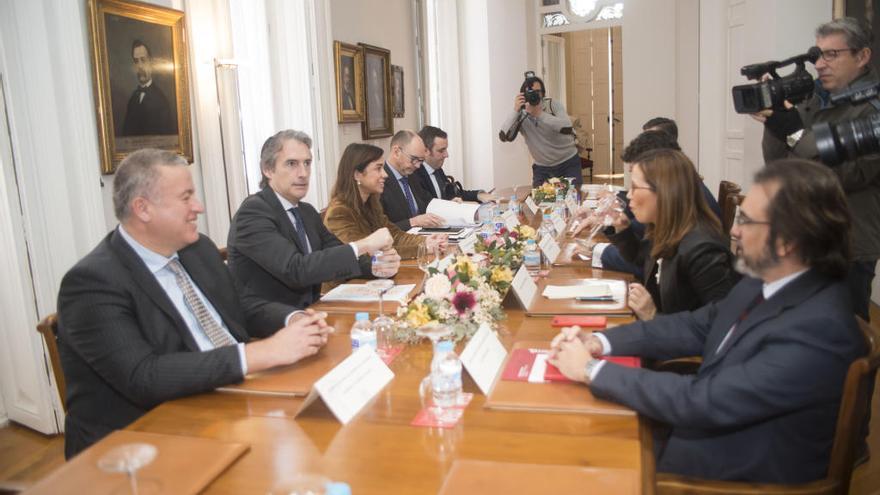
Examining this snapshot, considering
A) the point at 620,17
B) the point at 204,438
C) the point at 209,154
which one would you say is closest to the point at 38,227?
the point at 209,154

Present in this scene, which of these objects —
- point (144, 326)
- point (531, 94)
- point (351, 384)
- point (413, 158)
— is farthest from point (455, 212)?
point (351, 384)

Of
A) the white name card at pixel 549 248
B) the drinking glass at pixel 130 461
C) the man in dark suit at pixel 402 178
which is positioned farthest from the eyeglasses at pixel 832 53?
the drinking glass at pixel 130 461

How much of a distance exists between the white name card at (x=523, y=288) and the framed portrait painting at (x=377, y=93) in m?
4.52

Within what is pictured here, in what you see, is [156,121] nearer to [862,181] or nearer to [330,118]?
[330,118]

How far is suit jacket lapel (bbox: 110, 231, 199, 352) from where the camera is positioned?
6.19 feet

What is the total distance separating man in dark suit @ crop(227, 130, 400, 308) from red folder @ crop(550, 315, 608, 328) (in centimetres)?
93

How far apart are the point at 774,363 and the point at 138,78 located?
3706mm

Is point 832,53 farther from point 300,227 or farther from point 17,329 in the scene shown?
point 17,329

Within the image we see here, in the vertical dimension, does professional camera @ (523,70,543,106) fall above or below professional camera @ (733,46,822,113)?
above

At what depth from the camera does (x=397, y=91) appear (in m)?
7.78

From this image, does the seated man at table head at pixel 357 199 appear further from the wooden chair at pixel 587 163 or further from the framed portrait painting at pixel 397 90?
the wooden chair at pixel 587 163

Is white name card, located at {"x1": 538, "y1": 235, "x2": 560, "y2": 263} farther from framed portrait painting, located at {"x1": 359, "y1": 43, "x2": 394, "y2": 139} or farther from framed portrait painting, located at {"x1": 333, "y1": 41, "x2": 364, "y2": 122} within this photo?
framed portrait painting, located at {"x1": 359, "y1": 43, "x2": 394, "y2": 139}

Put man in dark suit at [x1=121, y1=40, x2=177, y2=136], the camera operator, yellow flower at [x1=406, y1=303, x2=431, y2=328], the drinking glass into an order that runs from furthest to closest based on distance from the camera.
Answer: man in dark suit at [x1=121, y1=40, x2=177, y2=136]
the camera operator
yellow flower at [x1=406, y1=303, x2=431, y2=328]
the drinking glass

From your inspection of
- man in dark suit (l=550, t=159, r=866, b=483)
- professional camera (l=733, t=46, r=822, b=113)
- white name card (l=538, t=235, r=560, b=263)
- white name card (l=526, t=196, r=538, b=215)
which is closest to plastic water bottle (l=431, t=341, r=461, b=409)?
man in dark suit (l=550, t=159, r=866, b=483)
